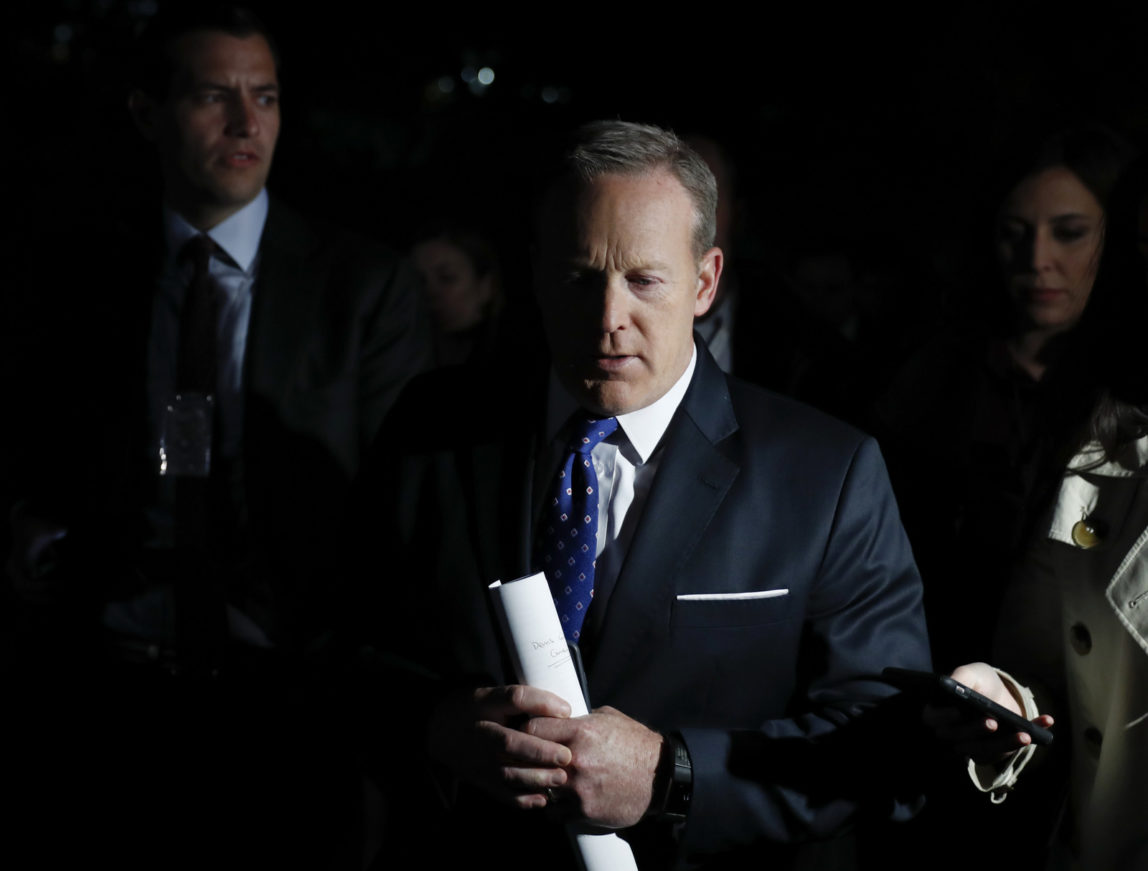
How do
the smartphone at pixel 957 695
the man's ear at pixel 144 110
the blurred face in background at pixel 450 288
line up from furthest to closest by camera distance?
the blurred face in background at pixel 450 288, the man's ear at pixel 144 110, the smartphone at pixel 957 695

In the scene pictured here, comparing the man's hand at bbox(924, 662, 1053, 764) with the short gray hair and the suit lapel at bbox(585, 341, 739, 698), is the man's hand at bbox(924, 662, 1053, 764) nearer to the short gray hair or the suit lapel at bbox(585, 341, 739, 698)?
the suit lapel at bbox(585, 341, 739, 698)

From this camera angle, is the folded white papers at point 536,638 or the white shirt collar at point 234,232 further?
the white shirt collar at point 234,232

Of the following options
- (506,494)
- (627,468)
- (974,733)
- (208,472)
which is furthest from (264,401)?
(974,733)

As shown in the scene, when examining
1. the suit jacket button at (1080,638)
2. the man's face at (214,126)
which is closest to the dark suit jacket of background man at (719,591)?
the suit jacket button at (1080,638)

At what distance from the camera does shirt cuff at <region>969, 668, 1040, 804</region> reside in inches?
73.4

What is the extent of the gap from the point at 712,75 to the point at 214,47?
3.14 meters

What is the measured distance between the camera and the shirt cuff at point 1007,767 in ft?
6.12

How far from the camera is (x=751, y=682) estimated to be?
1907 mm

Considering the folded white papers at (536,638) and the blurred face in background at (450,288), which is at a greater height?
the blurred face in background at (450,288)

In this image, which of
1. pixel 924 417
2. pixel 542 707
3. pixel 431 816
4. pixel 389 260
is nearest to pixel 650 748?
pixel 542 707

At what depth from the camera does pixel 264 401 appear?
2963mm

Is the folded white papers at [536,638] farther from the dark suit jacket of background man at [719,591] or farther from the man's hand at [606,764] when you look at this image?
the dark suit jacket of background man at [719,591]

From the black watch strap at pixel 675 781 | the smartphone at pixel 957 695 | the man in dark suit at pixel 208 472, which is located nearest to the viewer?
the smartphone at pixel 957 695

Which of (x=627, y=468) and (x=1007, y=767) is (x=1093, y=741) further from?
(x=627, y=468)
